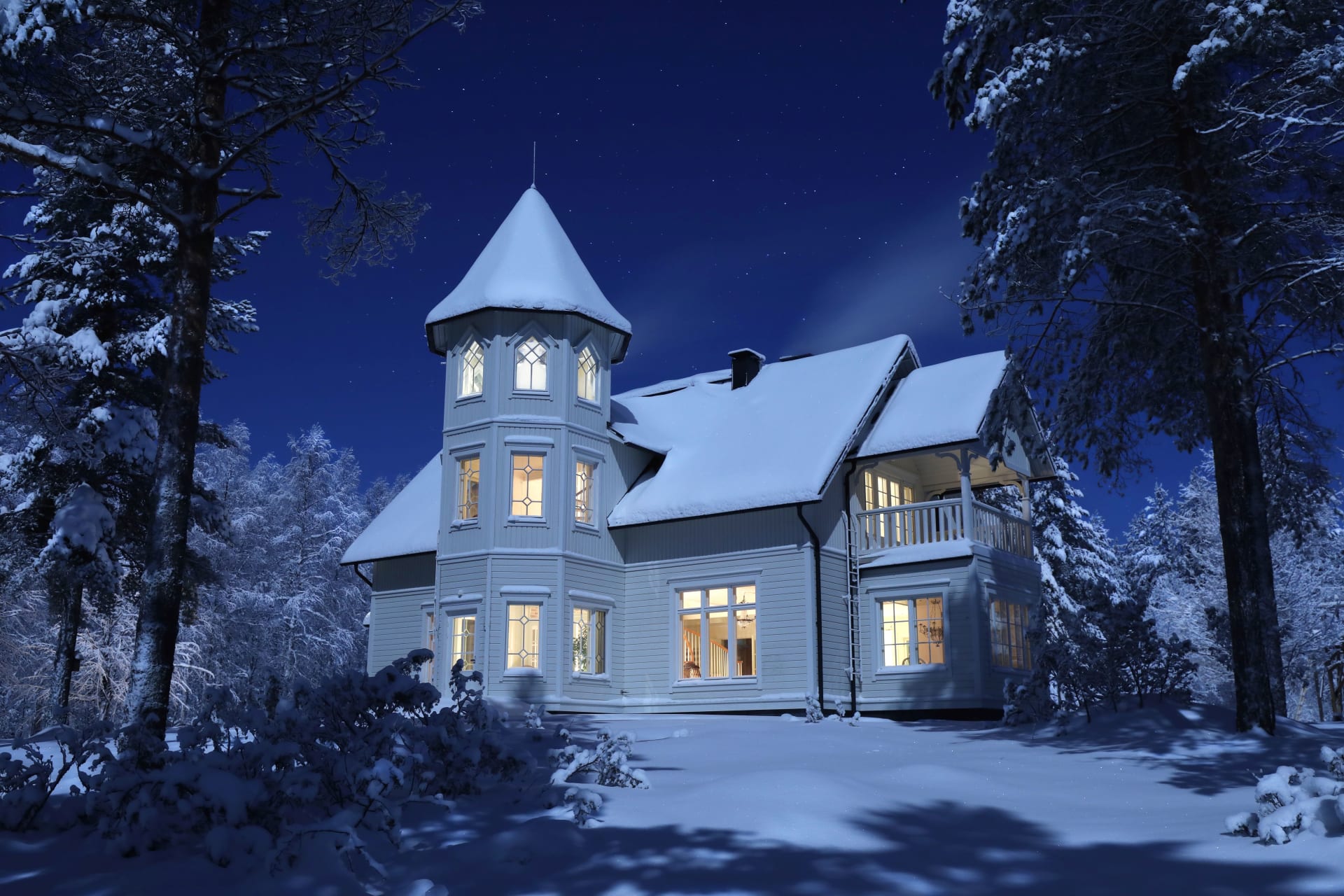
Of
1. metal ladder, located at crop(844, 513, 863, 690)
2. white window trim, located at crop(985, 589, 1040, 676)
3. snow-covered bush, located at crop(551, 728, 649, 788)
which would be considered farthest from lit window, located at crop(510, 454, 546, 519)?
snow-covered bush, located at crop(551, 728, 649, 788)

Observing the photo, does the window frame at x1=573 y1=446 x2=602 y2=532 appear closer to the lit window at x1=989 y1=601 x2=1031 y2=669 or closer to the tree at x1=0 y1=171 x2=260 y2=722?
the tree at x1=0 y1=171 x2=260 y2=722

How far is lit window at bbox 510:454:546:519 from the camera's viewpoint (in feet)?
72.2

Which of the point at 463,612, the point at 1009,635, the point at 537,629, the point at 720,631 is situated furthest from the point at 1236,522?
the point at 463,612

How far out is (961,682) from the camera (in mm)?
20250

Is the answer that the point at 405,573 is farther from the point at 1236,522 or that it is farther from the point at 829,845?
the point at 829,845

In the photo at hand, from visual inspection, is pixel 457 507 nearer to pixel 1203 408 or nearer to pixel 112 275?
pixel 112 275

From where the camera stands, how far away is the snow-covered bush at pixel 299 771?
5.79 meters

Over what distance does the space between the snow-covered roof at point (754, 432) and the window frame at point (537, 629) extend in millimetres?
2501

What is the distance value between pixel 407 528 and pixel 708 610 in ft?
24.8

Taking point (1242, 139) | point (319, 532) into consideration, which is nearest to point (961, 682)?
point (1242, 139)

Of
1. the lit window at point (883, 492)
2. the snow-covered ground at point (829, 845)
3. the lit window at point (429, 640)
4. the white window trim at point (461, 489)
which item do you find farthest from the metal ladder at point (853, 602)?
the snow-covered ground at point (829, 845)

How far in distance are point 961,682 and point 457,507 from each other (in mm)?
10284

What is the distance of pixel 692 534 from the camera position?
73.3 ft

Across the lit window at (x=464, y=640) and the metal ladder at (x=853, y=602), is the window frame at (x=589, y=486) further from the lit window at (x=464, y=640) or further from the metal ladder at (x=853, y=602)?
the metal ladder at (x=853, y=602)
